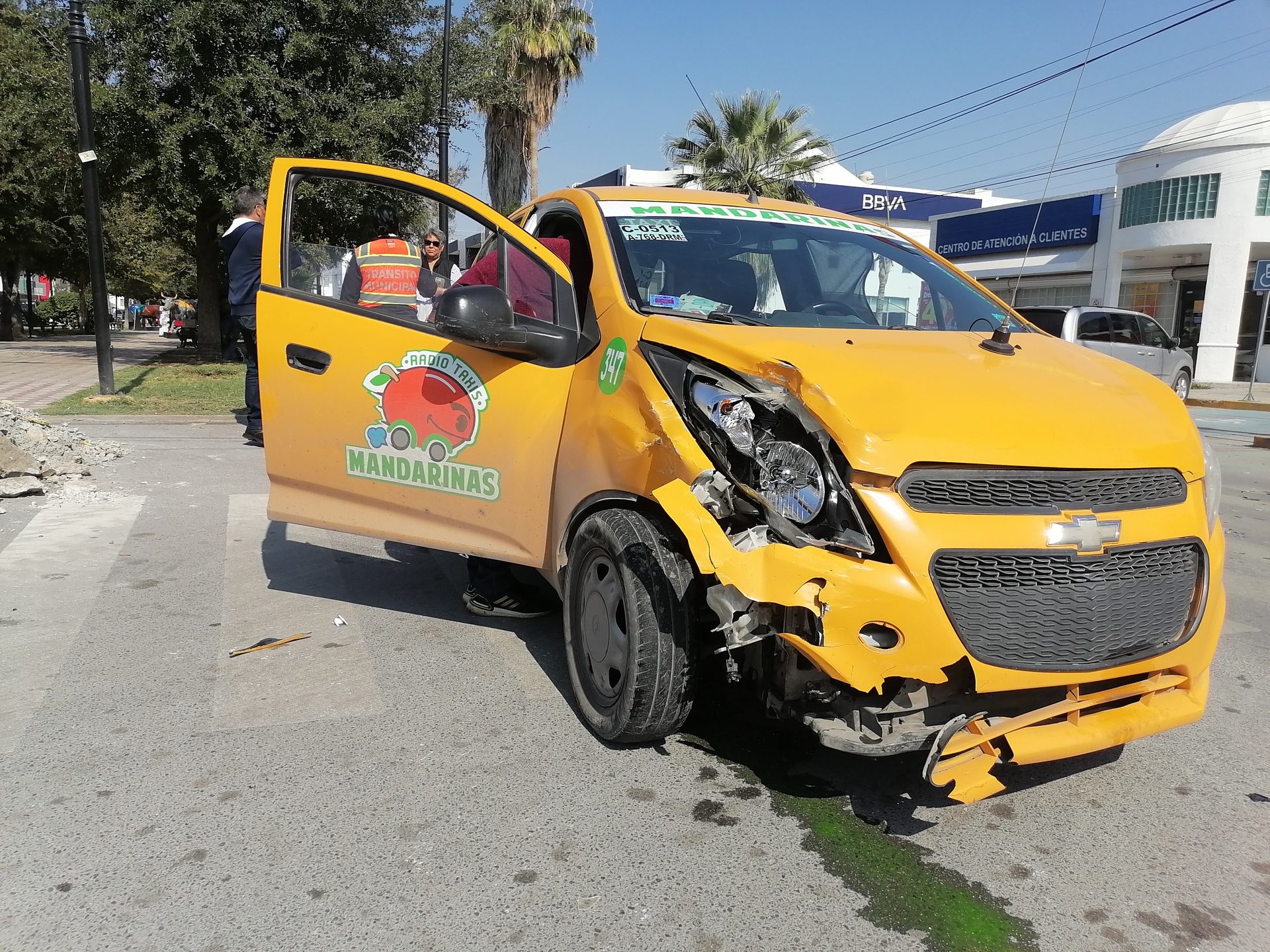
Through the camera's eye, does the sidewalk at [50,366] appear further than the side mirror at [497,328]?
Yes

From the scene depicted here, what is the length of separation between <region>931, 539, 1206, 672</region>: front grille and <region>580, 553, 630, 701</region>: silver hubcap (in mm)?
1025

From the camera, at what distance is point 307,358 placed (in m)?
4.18

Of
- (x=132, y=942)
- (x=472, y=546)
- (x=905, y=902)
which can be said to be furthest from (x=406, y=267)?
(x=905, y=902)

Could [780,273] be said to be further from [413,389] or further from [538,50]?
[538,50]

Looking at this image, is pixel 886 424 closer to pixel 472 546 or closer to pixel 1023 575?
pixel 1023 575

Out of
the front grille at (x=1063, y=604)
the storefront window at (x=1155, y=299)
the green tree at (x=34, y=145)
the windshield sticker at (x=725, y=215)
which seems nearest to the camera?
the front grille at (x=1063, y=604)

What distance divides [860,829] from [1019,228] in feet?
→ 113

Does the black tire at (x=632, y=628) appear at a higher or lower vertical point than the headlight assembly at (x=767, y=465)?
lower

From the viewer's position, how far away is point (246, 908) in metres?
2.35

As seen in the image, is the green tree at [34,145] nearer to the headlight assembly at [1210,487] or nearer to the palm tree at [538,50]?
the palm tree at [538,50]

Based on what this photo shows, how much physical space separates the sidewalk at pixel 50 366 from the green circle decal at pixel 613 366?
32.7ft

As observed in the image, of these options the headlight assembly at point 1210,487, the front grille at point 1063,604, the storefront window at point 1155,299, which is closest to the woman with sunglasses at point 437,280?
the front grille at point 1063,604

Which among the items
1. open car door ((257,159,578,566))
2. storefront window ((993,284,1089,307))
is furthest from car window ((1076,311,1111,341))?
storefront window ((993,284,1089,307))

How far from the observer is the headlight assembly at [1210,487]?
294 centimetres
